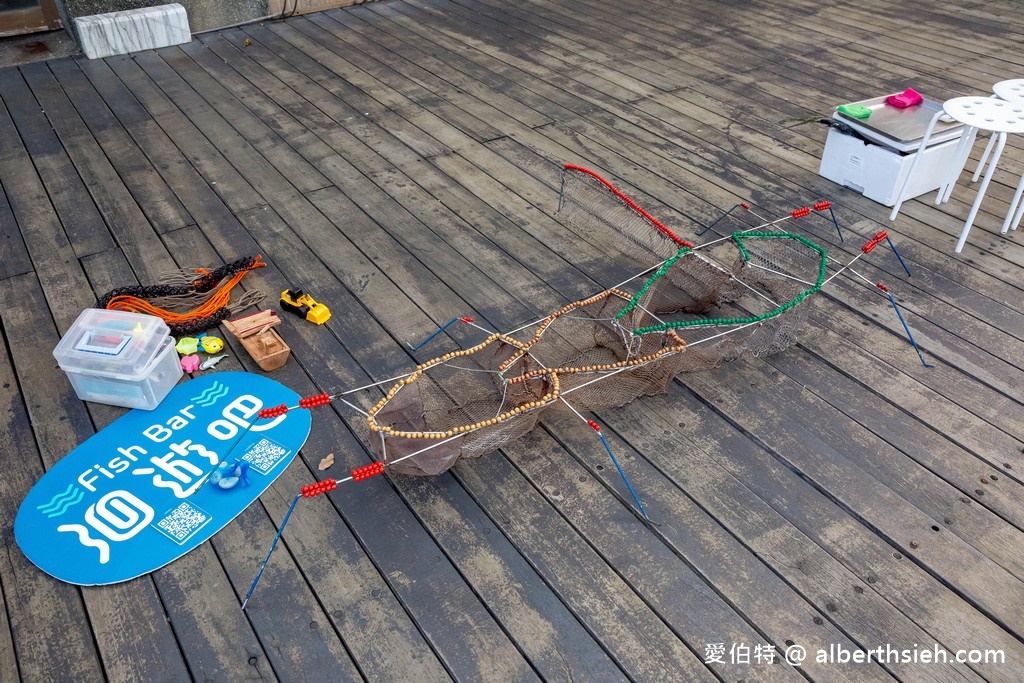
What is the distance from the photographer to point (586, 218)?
3387 millimetres

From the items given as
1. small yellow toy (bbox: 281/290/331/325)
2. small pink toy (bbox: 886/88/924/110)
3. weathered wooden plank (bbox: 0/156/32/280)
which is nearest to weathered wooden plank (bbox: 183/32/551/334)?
small yellow toy (bbox: 281/290/331/325)

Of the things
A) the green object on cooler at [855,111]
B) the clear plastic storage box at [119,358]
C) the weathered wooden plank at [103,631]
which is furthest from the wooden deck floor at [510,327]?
the green object on cooler at [855,111]

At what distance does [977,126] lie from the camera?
297 centimetres

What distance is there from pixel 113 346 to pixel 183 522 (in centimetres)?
64

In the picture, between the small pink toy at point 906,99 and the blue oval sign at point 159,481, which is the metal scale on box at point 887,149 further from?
the blue oval sign at point 159,481

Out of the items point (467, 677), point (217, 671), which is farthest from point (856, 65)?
point (217, 671)

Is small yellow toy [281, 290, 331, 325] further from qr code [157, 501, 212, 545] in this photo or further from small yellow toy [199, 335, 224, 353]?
qr code [157, 501, 212, 545]

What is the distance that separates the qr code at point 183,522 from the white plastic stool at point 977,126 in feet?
9.93

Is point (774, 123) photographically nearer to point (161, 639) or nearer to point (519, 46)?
point (519, 46)

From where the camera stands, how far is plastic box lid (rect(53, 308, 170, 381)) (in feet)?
7.71

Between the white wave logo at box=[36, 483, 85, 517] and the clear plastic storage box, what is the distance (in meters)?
0.35

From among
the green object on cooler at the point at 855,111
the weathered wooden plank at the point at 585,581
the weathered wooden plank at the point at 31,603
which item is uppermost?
the green object on cooler at the point at 855,111

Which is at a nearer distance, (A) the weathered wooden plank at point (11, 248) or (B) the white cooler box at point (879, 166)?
(A) the weathered wooden plank at point (11, 248)

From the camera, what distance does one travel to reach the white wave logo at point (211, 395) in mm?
2448
